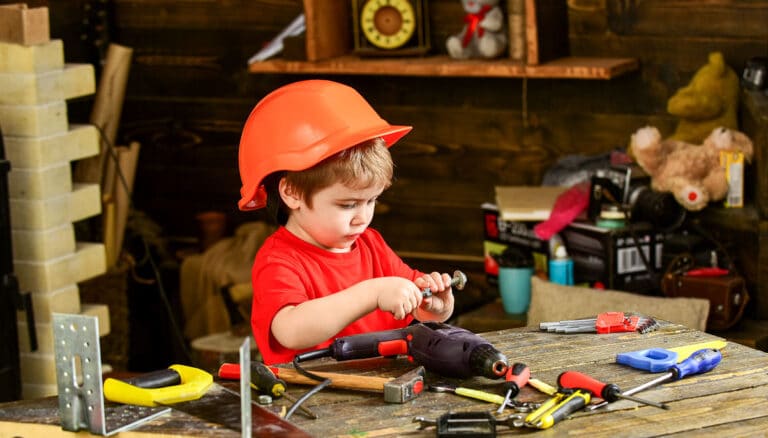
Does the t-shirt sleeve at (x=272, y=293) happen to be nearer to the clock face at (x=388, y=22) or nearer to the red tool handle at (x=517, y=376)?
the red tool handle at (x=517, y=376)

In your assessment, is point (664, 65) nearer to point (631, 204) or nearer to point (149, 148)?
point (631, 204)

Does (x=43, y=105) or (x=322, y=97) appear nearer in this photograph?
(x=322, y=97)

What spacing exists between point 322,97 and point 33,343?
1730 millimetres

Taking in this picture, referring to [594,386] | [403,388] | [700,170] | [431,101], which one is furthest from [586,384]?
[431,101]

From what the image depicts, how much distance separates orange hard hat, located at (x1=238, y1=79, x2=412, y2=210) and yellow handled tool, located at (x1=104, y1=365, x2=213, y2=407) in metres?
0.45

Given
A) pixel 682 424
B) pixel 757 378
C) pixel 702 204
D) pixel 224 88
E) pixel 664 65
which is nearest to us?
pixel 682 424

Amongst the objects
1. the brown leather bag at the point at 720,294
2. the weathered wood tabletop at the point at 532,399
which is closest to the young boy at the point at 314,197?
the weathered wood tabletop at the point at 532,399

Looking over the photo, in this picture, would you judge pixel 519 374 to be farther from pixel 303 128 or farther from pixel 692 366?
pixel 303 128

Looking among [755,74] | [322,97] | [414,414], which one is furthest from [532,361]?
[755,74]

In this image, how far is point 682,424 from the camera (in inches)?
61.9

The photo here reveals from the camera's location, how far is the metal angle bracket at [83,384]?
1.52 metres

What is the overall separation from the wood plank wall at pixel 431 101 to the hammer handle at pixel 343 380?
2198 mm

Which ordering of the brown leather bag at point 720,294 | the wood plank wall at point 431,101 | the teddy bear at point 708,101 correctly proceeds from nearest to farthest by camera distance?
the brown leather bag at point 720,294 → the teddy bear at point 708,101 → the wood plank wall at point 431,101

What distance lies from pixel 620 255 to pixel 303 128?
1604mm
